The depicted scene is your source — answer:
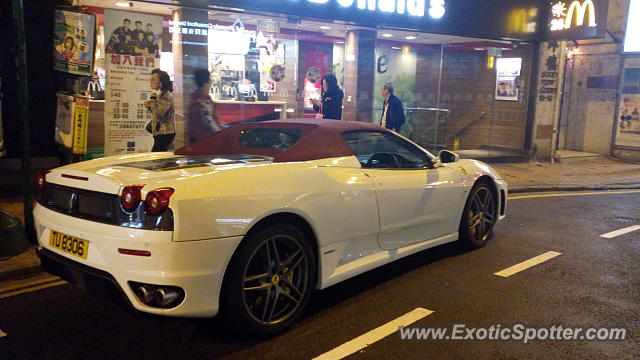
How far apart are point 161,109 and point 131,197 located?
4766mm

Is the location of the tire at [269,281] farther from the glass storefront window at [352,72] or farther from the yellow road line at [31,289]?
the glass storefront window at [352,72]

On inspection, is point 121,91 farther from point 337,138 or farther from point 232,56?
point 337,138

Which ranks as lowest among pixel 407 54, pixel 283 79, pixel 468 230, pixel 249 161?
pixel 468 230

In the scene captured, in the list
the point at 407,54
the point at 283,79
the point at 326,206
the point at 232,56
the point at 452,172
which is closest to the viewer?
the point at 326,206

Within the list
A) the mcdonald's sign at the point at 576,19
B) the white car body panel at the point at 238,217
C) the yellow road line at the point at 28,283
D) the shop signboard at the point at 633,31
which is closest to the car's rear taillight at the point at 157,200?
the white car body panel at the point at 238,217

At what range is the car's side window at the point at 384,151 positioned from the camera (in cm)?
502

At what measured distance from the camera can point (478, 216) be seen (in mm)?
6055

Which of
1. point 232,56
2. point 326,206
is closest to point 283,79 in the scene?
point 232,56

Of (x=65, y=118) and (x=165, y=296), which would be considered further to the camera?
(x=65, y=118)

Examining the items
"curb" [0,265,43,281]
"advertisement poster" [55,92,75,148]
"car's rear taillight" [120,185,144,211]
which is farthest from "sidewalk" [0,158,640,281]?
"car's rear taillight" [120,185,144,211]

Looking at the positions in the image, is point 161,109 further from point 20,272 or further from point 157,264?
point 157,264

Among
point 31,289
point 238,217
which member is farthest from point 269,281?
point 31,289

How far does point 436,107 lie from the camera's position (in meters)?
15.3

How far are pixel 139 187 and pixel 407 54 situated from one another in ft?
41.9
